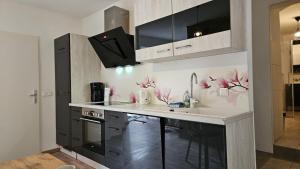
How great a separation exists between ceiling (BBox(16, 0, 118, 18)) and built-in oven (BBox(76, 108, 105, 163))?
5.98ft

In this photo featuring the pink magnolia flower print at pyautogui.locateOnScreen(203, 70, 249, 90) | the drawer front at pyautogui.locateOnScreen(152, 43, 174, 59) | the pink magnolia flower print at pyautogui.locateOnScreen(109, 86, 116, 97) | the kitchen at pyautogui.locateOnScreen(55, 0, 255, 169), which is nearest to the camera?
the kitchen at pyautogui.locateOnScreen(55, 0, 255, 169)

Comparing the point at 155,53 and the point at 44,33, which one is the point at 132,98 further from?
the point at 44,33

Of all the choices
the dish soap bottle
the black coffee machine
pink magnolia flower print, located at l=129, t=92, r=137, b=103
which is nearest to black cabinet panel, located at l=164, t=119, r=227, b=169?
the dish soap bottle

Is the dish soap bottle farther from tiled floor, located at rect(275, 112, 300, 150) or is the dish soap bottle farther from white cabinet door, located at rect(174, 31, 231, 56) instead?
tiled floor, located at rect(275, 112, 300, 150)

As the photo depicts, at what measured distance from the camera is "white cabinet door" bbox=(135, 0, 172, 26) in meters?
2.25

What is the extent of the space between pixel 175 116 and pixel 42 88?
283cm

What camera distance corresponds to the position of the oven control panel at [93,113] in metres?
2.76

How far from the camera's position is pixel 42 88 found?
3621 mm

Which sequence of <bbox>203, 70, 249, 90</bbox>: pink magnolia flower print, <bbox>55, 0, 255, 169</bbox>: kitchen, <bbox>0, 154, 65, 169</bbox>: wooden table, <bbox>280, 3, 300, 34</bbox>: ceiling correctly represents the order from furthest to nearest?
1. <bbox>280, 3, 300, 34</bbox>: ceiling
2. <bbox>203, 70, 249, 90</bbox>: pink magnolia flower print
3. <bbox>55, 0, 255, 169</bbox>: kitchen
4. <bbox>0, 154, 65, 169</bbox>: wooden table

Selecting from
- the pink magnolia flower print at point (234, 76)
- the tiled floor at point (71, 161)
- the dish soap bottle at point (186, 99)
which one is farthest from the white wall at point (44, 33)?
the pink magnolia flower print at point (234, 76)

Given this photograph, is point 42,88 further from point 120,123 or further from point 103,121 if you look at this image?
point 120,123

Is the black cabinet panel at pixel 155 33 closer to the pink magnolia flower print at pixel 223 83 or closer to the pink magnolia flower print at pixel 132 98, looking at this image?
the pink magnolia flower print at pixel 223 83

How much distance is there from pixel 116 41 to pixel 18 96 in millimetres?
1868

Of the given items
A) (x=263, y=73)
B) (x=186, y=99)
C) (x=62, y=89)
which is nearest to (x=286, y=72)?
(x=263, y=73)
